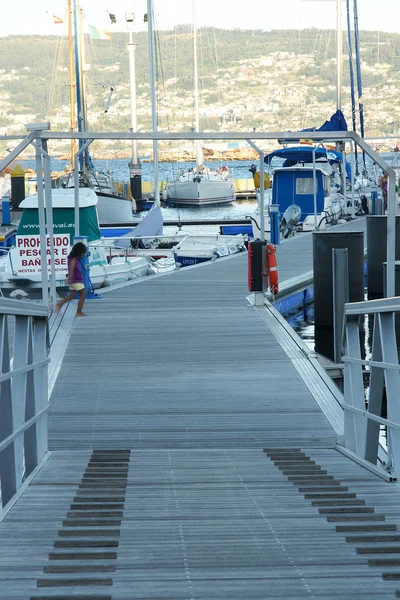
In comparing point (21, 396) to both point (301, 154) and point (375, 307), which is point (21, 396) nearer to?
point (375, 307)

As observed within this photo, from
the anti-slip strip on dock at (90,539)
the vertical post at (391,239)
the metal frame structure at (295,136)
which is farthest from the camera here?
the vertical post at (391,239)

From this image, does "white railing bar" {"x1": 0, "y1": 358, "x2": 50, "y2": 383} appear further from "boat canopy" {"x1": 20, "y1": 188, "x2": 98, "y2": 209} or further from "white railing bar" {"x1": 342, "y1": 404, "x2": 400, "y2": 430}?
"boat canopy" {"x1": 20, "y1": 188, "x2": 98, "y2": 209}

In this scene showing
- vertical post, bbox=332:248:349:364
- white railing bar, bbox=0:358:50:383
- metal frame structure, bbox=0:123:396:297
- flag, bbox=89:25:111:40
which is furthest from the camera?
flag, bbox=89:25:111:40

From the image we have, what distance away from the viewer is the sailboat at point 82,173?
32.8 m

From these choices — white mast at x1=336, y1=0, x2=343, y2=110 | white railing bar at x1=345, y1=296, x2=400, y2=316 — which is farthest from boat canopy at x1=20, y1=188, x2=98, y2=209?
white mast at x1=336, y1=0, x2=343, y2=110

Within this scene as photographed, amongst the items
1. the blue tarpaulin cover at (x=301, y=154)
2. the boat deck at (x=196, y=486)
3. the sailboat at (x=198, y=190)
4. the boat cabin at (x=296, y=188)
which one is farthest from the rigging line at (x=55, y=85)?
the boat deck at (x=196, y=486)

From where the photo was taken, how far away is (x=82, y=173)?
35.0m

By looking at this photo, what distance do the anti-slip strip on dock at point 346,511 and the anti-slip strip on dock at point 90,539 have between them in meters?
0.96

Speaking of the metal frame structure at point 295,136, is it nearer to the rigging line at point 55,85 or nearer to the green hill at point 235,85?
the rigging line at point 55,85

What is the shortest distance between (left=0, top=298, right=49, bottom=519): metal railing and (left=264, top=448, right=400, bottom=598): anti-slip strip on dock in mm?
1506

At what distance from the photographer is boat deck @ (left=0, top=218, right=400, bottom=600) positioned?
316 centimetres

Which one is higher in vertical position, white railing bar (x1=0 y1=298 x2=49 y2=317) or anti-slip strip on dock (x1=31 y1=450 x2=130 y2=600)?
white railing bar (x1=0 y1=298 x2=49 y2=317)

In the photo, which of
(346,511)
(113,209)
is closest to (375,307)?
(346,511)

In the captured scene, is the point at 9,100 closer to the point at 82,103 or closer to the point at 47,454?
the point at 82,103
